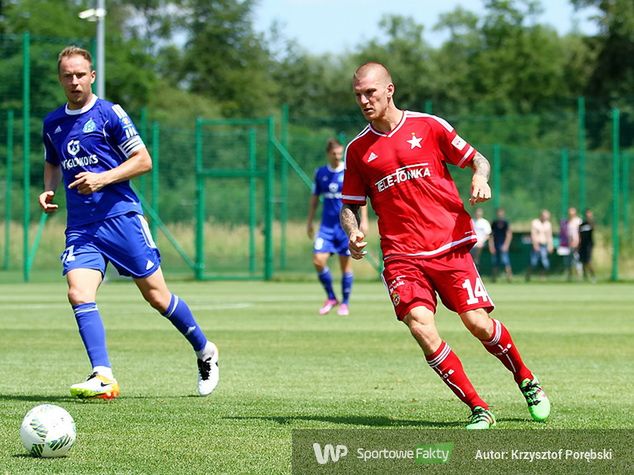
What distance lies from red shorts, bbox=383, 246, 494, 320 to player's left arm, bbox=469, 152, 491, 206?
1.30 feet

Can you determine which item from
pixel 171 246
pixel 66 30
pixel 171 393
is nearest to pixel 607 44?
pixel 66 30

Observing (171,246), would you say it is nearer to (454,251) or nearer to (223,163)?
(223,163)

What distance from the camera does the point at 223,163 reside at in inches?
1374

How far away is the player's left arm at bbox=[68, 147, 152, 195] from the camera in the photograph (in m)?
8.50

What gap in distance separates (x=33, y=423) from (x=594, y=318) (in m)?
12.7

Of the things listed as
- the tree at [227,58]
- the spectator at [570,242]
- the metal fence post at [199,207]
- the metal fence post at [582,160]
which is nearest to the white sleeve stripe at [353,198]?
the metal fence post at [199,207]

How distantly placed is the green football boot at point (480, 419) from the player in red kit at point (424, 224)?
0.04m

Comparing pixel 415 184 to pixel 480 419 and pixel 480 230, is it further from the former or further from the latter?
pixel 480 230

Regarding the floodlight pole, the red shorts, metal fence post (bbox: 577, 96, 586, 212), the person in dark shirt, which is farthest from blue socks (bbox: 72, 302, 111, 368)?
metal fence post (bbox: 577, 96, 586, 212)

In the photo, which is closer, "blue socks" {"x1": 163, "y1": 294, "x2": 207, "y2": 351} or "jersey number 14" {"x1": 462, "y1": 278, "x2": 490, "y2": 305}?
"jersey number 14" {"x1": 462, "y1": 278, "x2": 490, "y2": 305}

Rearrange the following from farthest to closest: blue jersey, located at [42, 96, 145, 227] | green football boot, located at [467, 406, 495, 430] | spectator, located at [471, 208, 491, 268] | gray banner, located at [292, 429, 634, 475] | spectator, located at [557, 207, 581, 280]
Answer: spectator, located at [557, 207, 581, 280] < spectator, located at [471, 208, 491, 268] < blue jersey, located at [42, 96, 145, 227] < green football boot, located at [467, 406, 495, 430] < gray banner, located at [292, 429, 634, 475]

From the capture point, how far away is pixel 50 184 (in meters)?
9.13

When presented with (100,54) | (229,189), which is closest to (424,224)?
(100,54)

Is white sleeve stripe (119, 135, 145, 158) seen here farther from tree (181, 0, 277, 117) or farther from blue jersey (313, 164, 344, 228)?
tree (181, 0, 277, 117)
